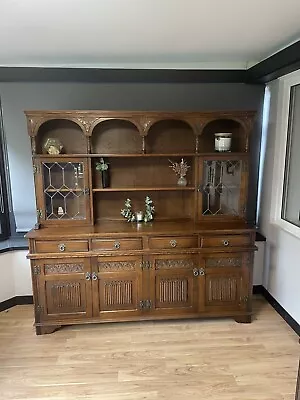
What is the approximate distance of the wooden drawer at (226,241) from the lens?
2.86 meters

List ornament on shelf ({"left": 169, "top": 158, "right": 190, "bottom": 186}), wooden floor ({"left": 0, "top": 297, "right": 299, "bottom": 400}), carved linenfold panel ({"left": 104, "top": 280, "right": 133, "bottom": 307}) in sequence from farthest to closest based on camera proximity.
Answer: ornament on shelf ({"left": 169, "top": 158, "right": 190, "bottom": 186})
carved linenfold panel ({"left": 104, "top": 280, "right": 133, "bottom": 307})
wooden floor ({"left": 0, "top": 297, "right": 299, "bottom": 400})

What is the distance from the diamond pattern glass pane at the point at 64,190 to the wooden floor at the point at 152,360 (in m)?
1.04

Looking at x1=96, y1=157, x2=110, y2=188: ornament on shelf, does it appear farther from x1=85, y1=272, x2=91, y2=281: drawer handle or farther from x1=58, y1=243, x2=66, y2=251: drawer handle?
x1=85, y1=272, x2=91, y2=281: drawer handle

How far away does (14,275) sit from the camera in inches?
129

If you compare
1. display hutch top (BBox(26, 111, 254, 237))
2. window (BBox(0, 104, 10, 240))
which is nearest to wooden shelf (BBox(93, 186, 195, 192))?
display hutch top (BBox(26, 111, 254, 237))

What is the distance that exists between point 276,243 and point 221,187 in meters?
0.79

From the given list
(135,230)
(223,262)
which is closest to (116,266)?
(135,230)

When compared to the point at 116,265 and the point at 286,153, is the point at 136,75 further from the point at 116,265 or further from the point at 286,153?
the point at 116,265

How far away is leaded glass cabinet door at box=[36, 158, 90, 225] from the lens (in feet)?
9.45

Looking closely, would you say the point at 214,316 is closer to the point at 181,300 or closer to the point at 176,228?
the point at 181,300

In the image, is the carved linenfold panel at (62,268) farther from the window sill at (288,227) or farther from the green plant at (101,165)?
the window sill at (288,227)

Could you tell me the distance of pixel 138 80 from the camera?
3107 millimetres

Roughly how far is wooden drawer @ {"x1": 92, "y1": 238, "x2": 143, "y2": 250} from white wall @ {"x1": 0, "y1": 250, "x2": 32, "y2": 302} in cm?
91

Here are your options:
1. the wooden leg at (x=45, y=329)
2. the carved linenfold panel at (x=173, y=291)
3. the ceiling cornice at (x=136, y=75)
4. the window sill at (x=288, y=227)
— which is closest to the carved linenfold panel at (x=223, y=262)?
the carved linenfold panel at (x=173, y=291)
